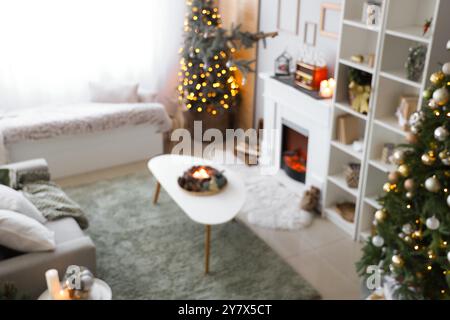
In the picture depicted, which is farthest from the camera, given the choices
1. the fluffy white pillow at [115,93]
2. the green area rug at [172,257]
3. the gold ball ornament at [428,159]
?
the fluffy white pillow at [115,93]

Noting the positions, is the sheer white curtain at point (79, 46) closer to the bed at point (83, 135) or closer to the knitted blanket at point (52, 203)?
the bed at point (83, 135)

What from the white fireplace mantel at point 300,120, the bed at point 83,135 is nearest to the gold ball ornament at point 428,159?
the white fireplace mantel at point 300,120

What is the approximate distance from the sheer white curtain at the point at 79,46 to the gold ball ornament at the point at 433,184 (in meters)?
3.77

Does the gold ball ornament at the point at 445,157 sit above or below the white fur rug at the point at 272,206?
above

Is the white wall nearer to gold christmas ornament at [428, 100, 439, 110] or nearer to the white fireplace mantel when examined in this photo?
the white fireplace mantel

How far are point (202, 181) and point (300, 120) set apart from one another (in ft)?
3.86

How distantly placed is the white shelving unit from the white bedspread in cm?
201

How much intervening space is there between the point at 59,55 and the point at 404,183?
12.6 feet

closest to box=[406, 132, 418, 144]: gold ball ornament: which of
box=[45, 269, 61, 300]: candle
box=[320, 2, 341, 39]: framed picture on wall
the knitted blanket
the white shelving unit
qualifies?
the white shelving unit

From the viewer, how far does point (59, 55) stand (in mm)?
5262

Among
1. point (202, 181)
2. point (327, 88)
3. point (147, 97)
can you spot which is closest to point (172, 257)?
point (202, 181)

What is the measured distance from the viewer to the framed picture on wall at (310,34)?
445 centimetres

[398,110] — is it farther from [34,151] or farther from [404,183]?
[34,151]
